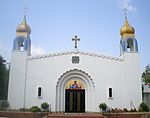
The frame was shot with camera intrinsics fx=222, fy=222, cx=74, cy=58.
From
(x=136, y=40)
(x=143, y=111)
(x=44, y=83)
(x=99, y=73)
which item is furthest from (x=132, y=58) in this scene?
(x=44, y=83)

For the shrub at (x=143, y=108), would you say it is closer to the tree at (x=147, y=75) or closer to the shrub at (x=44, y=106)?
the tree at (x=147, y=75)

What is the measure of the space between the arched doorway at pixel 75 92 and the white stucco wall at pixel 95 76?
9.1 inches

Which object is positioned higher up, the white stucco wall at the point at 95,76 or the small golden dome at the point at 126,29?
the small golden dome at the point at 126,29

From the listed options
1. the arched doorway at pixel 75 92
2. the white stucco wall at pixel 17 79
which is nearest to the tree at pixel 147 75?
the arched doorway at pixel 75 92

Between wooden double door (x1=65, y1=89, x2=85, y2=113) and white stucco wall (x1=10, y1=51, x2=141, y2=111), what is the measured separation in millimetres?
608

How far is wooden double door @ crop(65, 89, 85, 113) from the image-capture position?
72.7 ft

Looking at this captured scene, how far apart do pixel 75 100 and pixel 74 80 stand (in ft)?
6.75

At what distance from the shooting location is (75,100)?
22.4 meters

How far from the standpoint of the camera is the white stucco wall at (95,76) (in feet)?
71.7

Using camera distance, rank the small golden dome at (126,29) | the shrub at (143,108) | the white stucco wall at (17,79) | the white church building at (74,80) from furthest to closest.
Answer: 1. the small golden dome at (126,29)
2. the white church building at (74,80)
3. the white stucco wall at (17,79)
4. the shrub at (143,108)

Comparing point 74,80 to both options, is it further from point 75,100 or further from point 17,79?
point 17,79

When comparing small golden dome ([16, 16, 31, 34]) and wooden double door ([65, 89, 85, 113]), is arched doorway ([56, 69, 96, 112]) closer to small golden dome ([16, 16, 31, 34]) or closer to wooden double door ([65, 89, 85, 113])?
wooden double door ([65, 89, 85, 113])

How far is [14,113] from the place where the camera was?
61.1ft

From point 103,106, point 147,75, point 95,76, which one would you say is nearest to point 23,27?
point 95,76
